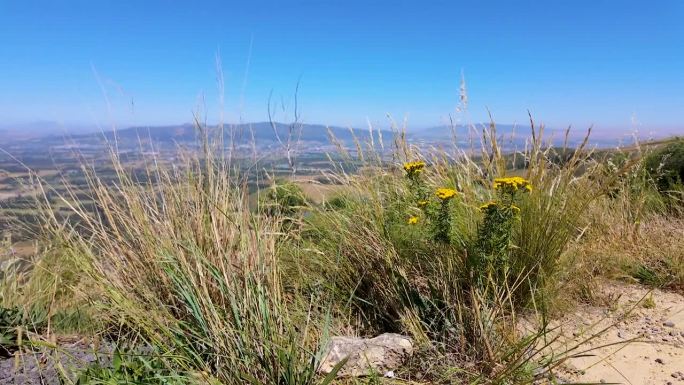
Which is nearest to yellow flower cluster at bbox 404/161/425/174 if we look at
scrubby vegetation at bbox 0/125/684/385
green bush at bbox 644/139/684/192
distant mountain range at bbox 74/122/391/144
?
scrubby vegetation at bbox 0/125/684/385

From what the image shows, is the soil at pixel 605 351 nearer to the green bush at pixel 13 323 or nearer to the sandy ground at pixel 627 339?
the sandy ground at pixel 627 339

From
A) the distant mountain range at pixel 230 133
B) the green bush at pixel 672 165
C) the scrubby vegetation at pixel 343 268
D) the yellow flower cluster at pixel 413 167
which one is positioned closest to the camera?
the scrubby vegetation at pixel 343 268

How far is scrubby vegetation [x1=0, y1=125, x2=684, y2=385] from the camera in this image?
1.84m

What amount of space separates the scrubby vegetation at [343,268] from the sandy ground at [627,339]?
13 centimetres

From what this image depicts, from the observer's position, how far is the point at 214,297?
2.14 m

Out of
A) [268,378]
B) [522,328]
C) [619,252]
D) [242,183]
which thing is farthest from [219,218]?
[619,252]

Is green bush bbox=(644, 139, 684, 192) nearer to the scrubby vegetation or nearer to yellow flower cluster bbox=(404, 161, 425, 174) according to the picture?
the scrubby vegetation

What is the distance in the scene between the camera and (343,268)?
8.87 ft

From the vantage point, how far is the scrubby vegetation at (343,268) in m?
1.84

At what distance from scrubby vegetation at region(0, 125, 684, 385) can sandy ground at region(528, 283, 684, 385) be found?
0.44ft

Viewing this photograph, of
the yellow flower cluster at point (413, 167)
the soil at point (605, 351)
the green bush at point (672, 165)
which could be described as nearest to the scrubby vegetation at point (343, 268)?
the yellow flower cluster at point (413, 167)

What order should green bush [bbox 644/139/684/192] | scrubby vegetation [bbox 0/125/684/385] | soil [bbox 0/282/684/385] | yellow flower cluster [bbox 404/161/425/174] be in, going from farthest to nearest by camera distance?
1. green bush [bbox 644/139/684/192]
2. yellow flower cluster [bbox 404/161/425/174]
3. soil [bbox 0/282/684/385]
4. scrubby vegetation [bbox 0/125/684/385]

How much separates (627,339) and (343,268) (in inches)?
67.0

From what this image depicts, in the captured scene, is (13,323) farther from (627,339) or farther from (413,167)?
(627,339)
